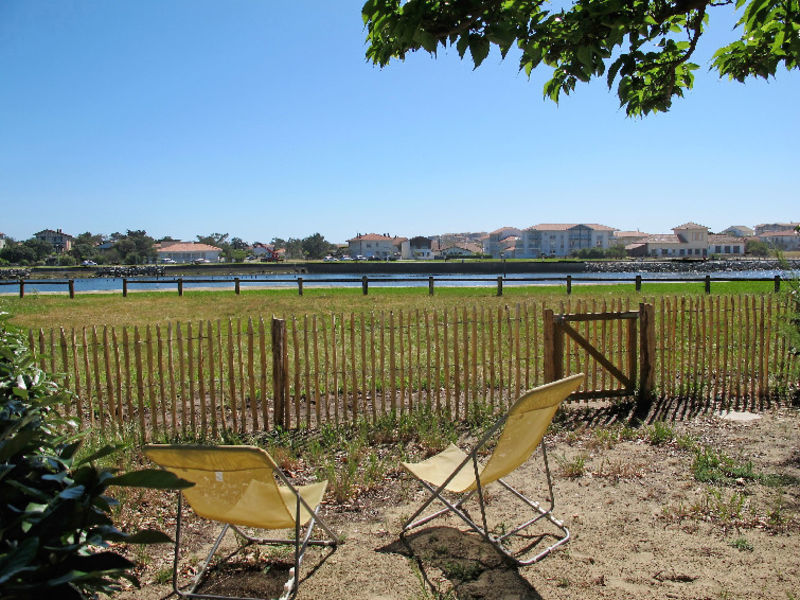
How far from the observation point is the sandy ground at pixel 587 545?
340cm

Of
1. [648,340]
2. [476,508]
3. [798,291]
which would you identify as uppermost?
[798,291]

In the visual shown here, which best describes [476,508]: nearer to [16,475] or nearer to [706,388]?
[16,475]

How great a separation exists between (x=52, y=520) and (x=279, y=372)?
486 centimetres

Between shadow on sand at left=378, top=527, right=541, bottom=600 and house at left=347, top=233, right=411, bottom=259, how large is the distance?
571 feet

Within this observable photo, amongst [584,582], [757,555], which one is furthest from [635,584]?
[757,555]

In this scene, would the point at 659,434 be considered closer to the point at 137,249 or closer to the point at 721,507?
the point at 721,507

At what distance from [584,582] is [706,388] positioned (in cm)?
525

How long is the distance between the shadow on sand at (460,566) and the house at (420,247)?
178 metres

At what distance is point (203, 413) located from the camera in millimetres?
6352

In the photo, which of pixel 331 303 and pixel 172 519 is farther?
pixel 331 303

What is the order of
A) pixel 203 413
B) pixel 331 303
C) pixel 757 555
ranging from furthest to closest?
pixel 331 303
pixel 203 413
pixel 757 555

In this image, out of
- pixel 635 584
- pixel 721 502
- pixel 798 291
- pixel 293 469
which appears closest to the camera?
pixel 635 584

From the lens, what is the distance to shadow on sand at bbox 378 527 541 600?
336cm

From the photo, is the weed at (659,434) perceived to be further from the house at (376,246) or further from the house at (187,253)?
the house at (376,246)
